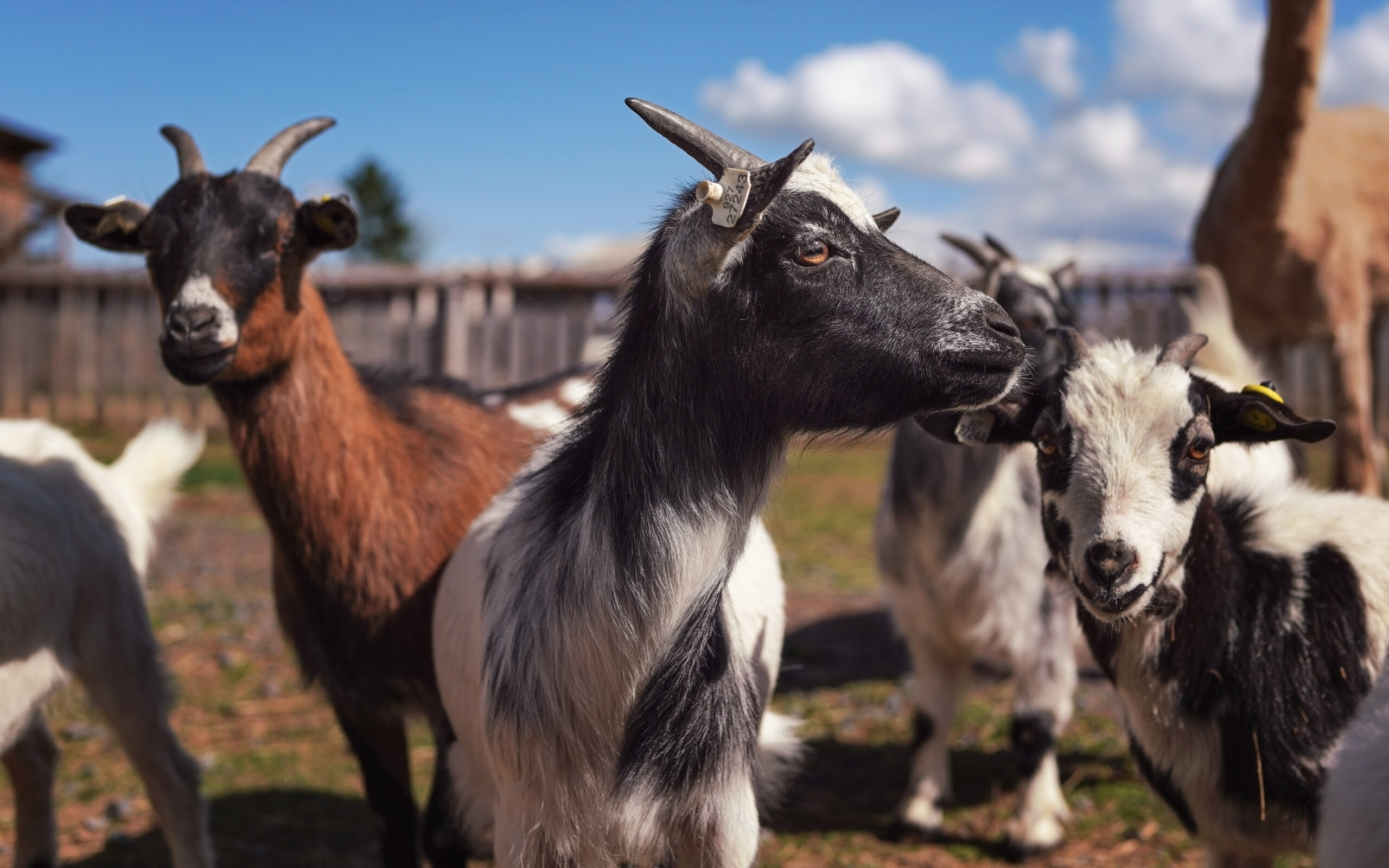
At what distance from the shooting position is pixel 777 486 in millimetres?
2600

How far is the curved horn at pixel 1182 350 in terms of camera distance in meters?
3.15

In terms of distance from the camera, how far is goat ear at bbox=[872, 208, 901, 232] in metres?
3.03

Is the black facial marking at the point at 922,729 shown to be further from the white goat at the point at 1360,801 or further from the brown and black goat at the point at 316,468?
the white goat at the point at 1360,801

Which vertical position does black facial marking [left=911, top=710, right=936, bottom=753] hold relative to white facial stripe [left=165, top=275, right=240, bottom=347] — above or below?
below

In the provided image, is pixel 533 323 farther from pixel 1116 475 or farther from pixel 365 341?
pixel 1116 475

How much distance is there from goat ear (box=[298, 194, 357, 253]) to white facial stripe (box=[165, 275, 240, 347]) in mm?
469

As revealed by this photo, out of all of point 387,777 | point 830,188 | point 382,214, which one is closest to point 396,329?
point 387,777

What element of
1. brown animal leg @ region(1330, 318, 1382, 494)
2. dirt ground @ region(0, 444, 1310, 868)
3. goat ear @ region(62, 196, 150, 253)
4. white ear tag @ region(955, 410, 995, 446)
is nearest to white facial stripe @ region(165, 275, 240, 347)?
goat ear @ region(62, 196, 150, 253)

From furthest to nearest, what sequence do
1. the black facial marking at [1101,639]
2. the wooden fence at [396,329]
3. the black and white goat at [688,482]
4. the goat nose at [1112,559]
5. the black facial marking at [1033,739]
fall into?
the wooden fence at [396,329]
the black facial marking at [1033,739]
the black facial marking at [1101,639]
the goat nose at [1112,559]
the black and white goat at [688,482]

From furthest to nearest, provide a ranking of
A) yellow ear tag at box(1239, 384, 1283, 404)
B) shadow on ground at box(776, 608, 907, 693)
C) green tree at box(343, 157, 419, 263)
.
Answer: green tree at box(343, 157, 419, 263) → shadow on ground at box(776, 608, 907, 693) → yellow ear tag at box(1239, 384, 1283, 404)

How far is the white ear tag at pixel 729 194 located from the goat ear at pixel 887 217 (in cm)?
85

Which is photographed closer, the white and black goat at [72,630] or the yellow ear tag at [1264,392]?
the yellow ear tag at [1264,392]

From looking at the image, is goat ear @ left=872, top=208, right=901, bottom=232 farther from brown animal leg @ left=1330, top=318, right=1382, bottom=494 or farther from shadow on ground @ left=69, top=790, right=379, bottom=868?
brown animal leg @ left=1330, top=318, right=1382, bottom=494

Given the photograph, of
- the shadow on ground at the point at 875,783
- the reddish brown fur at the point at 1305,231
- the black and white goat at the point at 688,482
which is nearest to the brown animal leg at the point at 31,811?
the black and white goat at the point at 688,482
